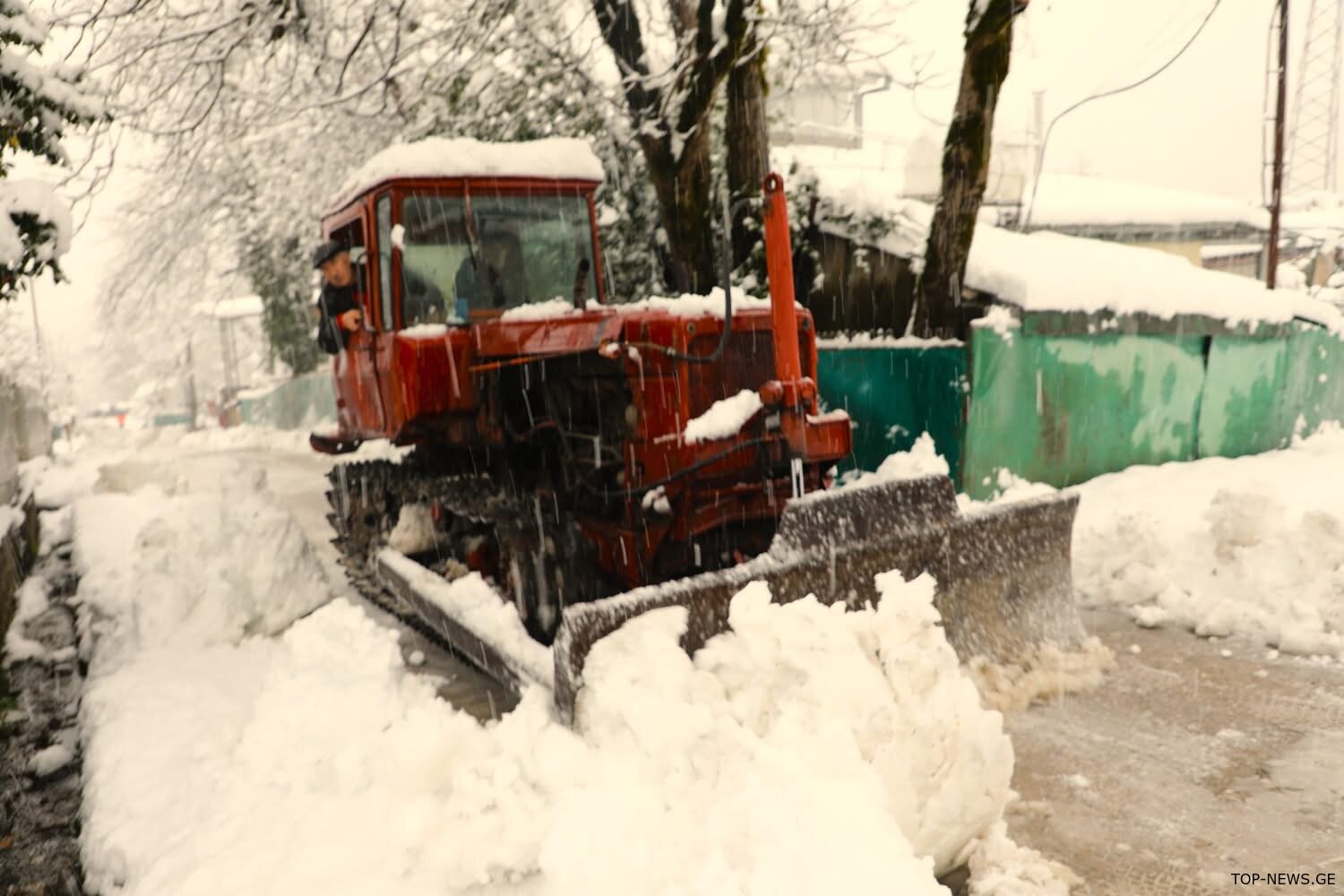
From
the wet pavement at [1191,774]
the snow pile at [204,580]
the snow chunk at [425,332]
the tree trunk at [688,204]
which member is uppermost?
the tree trunk at [688,204]

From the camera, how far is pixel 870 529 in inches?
151

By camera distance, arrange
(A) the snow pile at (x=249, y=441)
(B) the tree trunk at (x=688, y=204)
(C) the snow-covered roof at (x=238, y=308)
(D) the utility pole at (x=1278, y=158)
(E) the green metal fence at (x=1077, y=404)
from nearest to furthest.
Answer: (E) the green metal fence at (x=1077, y=404), (B) the tree trunk at (x=688, y=204), (D) the utility pole at (x=1278, y=158), (A) the snow pile at (x=249, y=441), (C) the snow-covered roof at (x=238, y=308)

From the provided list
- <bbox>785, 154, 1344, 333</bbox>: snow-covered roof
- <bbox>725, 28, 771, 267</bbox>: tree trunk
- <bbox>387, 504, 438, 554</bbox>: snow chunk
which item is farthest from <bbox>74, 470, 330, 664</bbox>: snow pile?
<bbox>785, 154, 1344, 333</bbox>: snow-covered roof

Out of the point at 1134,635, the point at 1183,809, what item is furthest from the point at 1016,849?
the point at 1134,635

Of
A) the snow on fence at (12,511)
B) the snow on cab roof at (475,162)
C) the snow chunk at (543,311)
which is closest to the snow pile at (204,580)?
the snow on fence at (12,511)

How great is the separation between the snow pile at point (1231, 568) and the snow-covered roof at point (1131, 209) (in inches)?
525

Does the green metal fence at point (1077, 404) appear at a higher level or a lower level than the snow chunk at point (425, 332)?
lower

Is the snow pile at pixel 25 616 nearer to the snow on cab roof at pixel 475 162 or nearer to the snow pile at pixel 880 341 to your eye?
the snow on cab roof at pixel 475 162

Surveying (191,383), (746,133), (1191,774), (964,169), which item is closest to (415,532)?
(1191,774)

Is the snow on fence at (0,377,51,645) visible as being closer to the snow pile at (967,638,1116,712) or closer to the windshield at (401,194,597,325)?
the windshield at (401,194,597,325)

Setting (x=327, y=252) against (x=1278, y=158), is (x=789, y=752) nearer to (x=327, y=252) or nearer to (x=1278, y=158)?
(x=327, y=252)

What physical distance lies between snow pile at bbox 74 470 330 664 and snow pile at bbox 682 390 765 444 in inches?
109

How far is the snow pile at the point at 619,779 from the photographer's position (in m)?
2.40

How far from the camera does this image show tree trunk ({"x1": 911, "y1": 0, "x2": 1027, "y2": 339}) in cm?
735
